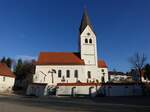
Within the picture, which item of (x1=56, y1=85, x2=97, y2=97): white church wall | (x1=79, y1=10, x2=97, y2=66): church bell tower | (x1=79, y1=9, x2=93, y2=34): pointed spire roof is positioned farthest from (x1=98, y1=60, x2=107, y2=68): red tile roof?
(x1=56, y1=85, x2=97, y2=97): white church wall

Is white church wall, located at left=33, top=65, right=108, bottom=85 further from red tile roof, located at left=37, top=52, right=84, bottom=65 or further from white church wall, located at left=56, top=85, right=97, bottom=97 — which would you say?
white church wall, located at left=56, top=85, right=97, bottom=97

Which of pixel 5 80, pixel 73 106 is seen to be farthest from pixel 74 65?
pixel 73 106

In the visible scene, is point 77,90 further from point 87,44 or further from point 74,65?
point 87,44

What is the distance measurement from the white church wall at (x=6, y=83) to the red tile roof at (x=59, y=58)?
32.4 ft

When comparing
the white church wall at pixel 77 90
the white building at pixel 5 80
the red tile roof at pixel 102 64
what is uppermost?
the red tile roof at pixel 102 64

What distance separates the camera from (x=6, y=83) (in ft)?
168

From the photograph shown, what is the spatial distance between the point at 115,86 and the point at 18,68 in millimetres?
44046

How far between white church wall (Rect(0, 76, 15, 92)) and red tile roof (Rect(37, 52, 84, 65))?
32.4ft

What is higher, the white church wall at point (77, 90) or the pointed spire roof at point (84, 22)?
the pointed spire roof at point (84, 22)

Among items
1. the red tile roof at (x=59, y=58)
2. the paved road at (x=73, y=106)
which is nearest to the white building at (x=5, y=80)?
the red tile roof at (x=59, y=58)

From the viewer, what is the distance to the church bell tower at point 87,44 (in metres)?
51.9

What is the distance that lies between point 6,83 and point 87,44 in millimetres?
23715

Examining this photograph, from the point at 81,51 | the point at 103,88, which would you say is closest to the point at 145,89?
the point at 103,88

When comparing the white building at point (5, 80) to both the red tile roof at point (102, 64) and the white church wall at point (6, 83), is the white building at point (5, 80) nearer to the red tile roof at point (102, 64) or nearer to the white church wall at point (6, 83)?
the white church wall at point (6, 83)
